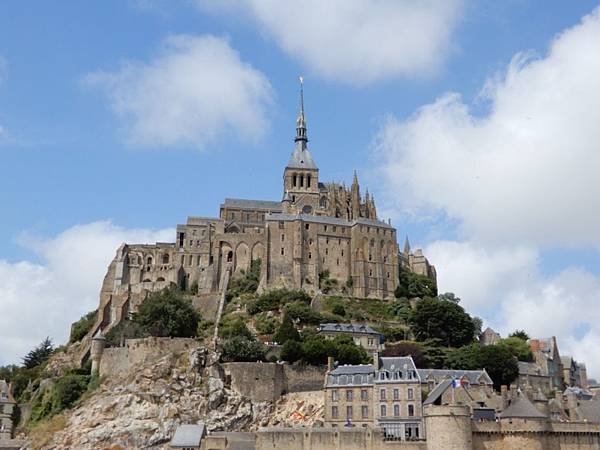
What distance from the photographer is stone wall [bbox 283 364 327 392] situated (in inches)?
2283

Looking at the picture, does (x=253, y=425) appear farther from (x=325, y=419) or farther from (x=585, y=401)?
(x=585, y=401)

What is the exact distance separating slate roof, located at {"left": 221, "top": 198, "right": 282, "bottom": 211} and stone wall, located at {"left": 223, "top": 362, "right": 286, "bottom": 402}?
42.7 meters

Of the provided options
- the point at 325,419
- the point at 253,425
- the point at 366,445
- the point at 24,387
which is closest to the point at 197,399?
the point at 253,425

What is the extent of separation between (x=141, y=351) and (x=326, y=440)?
2050 centimetres

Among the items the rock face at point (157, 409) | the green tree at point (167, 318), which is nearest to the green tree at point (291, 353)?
the rock face at point (157, 409)

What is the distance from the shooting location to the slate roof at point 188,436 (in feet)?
165

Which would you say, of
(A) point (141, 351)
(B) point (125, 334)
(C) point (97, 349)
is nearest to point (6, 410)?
(C) point (97, 349)

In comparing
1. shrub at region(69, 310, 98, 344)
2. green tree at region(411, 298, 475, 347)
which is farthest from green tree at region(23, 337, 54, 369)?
green tree at region(411, 298, 475, 347)

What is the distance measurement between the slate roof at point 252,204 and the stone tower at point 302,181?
236 cm

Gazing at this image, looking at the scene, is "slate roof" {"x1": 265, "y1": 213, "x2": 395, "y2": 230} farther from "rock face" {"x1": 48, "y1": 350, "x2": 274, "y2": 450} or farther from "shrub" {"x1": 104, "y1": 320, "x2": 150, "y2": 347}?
"rock face" {"x1": 48, "y1": 350, "x2": 274, "y2": 450}

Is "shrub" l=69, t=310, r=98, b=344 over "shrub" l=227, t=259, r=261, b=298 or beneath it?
beneath

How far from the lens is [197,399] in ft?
184

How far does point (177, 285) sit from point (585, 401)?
45.5 metres

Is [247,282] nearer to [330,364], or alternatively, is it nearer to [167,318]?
[167,318]
